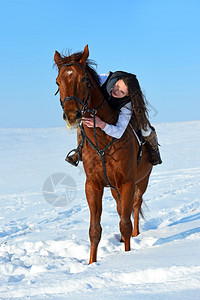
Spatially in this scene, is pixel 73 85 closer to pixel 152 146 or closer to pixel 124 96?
pixel 124 96

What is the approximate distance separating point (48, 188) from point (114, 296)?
33.5 feet

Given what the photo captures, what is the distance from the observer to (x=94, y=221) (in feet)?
14.2

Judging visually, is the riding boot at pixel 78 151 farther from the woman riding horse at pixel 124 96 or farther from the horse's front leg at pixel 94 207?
the horse's front leg at pixel 94 207

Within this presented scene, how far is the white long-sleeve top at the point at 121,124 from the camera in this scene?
3873 millimetres

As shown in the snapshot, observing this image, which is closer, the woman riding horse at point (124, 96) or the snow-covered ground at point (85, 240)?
the snow-covered ground at point (85, 240)

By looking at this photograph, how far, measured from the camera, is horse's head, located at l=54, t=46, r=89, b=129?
3.14 metres

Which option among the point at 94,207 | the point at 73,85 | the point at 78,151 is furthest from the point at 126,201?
the point at 73,85

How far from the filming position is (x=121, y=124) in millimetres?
4094

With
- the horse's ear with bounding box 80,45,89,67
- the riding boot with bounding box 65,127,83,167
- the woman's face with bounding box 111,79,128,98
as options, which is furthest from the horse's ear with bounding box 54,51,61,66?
the riding boot with bounding box 65,127,83,167

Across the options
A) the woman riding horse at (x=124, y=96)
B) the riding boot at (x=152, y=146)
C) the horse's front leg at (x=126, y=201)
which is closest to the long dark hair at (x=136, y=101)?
the woman riding horse at (x=124, y=96)

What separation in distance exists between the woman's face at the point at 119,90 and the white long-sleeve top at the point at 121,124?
16cm

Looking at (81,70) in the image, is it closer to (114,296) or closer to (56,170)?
(114,296)

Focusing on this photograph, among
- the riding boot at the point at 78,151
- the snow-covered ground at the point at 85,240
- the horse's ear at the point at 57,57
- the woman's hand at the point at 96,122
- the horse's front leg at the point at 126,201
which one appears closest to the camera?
the snow-covered ground at the point at 85,240

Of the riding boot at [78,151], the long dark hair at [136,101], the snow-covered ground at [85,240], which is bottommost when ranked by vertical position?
the snow-covered ground at [85,240]
